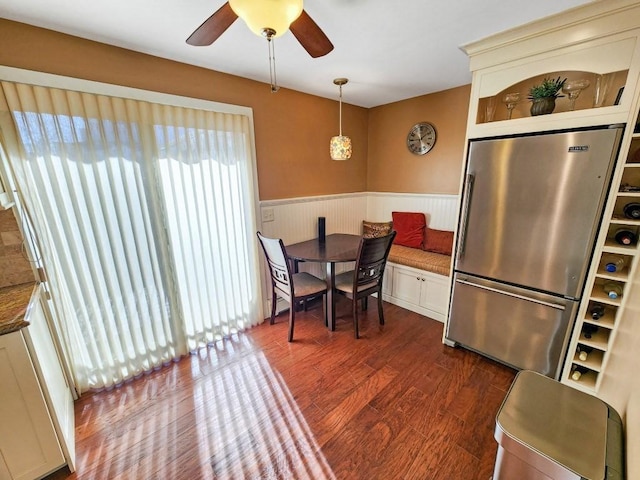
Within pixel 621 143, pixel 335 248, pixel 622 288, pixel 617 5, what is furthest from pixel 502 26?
pixel 335 248

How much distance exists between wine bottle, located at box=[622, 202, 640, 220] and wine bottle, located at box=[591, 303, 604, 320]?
601 mm

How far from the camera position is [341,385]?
193cm

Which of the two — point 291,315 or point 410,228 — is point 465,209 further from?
point 291,315

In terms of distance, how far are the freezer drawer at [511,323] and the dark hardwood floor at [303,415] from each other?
0.60 feet

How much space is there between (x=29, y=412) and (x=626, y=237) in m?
3.24

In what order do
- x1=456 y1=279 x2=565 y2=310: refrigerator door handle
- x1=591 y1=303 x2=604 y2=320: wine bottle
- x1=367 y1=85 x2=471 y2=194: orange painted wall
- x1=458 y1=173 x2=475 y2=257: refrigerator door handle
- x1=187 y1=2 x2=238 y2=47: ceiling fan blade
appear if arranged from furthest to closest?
x1=367 y1=85 x2=471 y2=194: orange painted wall → x1=458 y1=173 x2=475 y2=257: refrigerator door handle → x1=456 y1=279 x2=565 y2=310: refrigerator door handle → x1=591 y1=303 x2=604 y2=320: wine bottle → x1=187 y1=2 x2=238 y2=47: ceiling fan blade

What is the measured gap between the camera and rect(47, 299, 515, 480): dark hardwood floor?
4.59 feet

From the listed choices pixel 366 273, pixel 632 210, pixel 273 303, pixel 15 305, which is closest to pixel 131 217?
pixel 15 305

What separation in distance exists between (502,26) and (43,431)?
332cm

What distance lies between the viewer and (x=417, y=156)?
3168 mm

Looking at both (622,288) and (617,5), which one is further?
(622,288)

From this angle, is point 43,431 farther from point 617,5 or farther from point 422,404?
point 617,5

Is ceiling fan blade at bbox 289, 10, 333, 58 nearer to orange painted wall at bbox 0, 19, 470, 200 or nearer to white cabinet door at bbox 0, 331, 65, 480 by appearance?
orange painted wall at bbox 0, 19, 470, 200

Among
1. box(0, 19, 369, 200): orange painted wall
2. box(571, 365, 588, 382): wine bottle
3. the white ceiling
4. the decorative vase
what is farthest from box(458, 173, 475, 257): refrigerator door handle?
box(0, 19, 369, 200): orange painted wall
